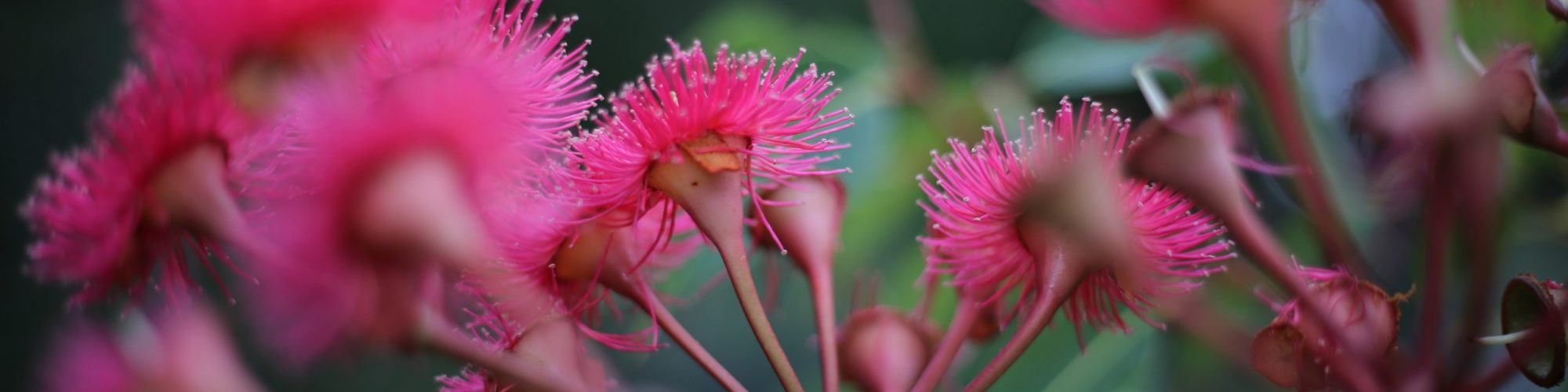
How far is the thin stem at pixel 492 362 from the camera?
21 cm

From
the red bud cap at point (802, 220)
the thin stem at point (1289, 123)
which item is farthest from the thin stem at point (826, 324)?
the thin stem at point (1289, 123)

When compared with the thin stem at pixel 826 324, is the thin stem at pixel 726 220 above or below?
above

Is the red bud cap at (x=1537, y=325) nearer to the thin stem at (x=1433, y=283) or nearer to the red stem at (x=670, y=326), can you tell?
the thin stem at (x=1433, y=283)

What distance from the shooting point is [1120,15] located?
1.01 ft

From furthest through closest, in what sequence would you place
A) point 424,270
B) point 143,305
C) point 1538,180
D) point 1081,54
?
point 1081,54
point 1538,180
point 143,305
point 424,270

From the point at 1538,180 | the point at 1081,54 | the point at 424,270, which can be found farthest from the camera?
the point at 1081,54

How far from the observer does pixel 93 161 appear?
0.81 feet

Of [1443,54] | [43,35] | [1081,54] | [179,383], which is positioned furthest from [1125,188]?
[43,35]

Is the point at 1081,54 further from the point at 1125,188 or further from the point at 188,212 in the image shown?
the point at 188,212

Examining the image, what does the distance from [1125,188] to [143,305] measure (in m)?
0.24

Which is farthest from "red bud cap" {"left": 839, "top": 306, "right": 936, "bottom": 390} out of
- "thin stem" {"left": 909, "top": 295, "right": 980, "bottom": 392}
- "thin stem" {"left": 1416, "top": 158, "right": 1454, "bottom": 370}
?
"thin stem" {"left": 1416, "top": 158, "right": 1454, "bottom": 370}

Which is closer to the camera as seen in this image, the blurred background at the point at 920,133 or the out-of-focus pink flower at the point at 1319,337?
the out-of-focus pink flower at the point at 1319,337

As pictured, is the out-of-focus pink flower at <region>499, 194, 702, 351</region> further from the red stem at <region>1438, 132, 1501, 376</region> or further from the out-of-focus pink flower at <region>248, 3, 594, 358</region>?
the red stem at <region>1438, 132, 1501, 376</region>

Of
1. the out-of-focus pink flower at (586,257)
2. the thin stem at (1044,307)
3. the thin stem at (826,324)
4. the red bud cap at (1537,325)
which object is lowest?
the red bud cap at (1537,325)
